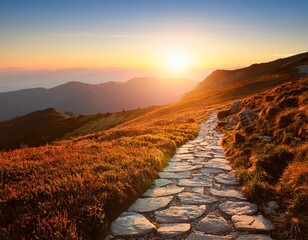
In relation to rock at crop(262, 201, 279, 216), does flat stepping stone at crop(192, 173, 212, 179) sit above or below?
above

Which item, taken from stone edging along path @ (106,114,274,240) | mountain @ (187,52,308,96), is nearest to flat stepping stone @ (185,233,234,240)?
stone edging along path @ (106,114,274,240)

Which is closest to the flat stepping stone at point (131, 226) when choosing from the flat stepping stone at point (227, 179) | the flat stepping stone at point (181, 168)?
the flat stepping stone at point (227, 179)

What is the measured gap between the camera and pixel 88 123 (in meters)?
101

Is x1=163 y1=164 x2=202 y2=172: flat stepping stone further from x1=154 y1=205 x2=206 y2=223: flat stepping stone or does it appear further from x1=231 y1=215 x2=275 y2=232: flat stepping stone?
x1=231 y1=215 x2=275 y2=232: flat stepping stone

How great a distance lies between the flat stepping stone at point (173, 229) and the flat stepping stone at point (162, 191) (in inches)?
76.3

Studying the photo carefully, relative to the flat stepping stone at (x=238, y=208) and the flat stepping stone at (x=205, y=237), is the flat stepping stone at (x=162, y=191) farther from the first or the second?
the flat stepping stone at (x=205, y=237)

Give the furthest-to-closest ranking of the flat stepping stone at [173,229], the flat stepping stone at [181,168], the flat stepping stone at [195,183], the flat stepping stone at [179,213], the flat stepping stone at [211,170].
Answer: the flat stepping stone at [181,168]
the flat stepping stone at [211,170]
the flat stepping stone at [195,183]
the flat stepping stone at [179,213]
the flat stepping stone at [173,229]

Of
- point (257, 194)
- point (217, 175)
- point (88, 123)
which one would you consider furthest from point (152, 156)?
point (88, 123)

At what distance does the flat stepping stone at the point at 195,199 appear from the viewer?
25.5 ft

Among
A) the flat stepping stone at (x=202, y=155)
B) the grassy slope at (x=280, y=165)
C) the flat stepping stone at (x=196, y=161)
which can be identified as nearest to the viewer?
the grassy slope at (x=280, y=165)

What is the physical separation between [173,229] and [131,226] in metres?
0.90

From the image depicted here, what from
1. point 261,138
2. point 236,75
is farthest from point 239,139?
point 236,75

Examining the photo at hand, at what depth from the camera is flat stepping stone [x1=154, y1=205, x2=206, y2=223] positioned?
680 centimetres

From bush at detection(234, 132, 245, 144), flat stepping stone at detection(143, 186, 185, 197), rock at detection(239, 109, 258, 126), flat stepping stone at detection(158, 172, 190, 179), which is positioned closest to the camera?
flat stepping stone at detection(143, 186, 185, 197)
